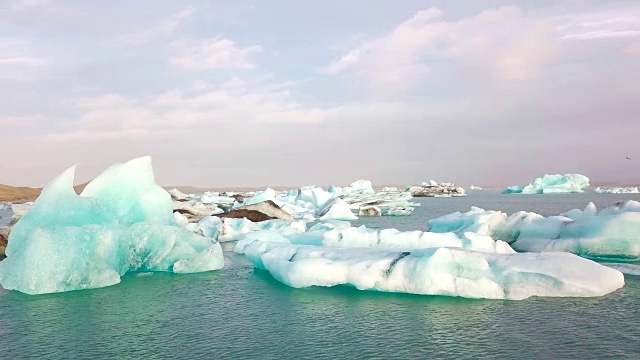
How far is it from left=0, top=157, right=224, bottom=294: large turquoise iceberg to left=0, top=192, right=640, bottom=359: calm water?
0.74m

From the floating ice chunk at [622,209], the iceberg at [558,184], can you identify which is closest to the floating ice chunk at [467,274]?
the floating ice chunk at [622,209]

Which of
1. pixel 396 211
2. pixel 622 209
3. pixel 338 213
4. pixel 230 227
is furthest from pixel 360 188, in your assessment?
pixel 622 209

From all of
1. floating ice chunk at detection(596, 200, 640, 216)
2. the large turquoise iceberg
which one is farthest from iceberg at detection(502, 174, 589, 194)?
the large turquoise iceberg

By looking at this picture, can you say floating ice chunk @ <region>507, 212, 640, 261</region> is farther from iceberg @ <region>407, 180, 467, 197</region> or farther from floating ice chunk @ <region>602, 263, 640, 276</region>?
iceberg @ <region>407, 180, 467, 197</region>

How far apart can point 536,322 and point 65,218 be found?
14.2 metres

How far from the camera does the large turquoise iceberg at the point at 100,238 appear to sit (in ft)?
49.3

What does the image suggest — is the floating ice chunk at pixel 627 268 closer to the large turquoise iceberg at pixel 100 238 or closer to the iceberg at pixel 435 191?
the large turquoise iceberg at pixel 100 238

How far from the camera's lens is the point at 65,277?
15195mm

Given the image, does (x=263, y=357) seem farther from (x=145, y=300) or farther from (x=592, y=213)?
(x=592, y=213)

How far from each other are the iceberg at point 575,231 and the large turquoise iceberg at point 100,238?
1329 centimetres

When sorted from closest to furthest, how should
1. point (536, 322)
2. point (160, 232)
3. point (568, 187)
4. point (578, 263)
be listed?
point (536, 322)
point (578, 263)
point (160, 232)
point (568, 187)

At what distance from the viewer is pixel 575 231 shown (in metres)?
21.8

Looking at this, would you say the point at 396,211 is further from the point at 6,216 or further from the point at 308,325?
the point at 308,325

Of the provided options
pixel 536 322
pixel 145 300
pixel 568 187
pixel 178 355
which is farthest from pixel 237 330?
pixel 568 187
